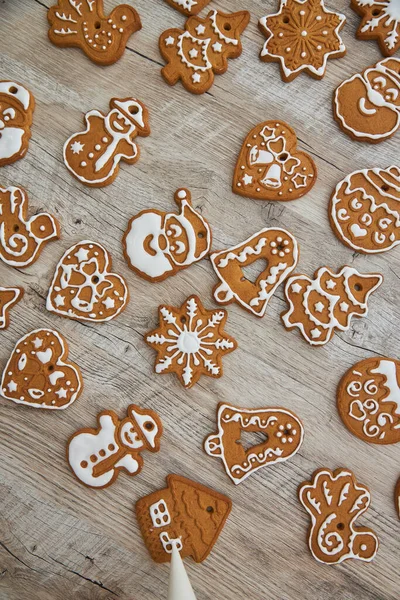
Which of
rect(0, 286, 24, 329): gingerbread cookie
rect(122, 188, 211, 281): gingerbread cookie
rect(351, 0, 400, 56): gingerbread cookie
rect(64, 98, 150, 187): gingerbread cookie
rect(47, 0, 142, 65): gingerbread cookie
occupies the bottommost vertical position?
rect(0, 286, 24, 329): gingerbread cookie

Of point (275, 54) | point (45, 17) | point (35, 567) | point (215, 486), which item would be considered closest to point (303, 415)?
point (215, 486)

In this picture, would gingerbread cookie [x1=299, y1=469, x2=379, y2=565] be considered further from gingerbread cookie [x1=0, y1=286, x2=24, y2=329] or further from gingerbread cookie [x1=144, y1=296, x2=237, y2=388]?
gingerbread cookie [x1=0, y1=286, x2=24, y2=329]

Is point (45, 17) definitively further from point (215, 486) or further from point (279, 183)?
point (215, 486)

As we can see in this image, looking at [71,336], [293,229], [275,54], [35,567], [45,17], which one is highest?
[275,54]

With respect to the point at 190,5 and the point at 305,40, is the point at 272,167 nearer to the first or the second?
the point at 305,40

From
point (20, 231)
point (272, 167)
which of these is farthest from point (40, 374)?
point (272, 167)

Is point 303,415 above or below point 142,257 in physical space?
below

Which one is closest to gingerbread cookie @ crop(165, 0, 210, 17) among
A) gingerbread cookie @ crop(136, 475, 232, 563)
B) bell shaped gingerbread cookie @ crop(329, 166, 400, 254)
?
bell shaped gingerbread cookie @ crop(329, 166, 400, 254)

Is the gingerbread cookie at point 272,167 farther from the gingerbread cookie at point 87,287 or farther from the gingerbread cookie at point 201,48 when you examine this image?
the gingerbread cookie at point 87,287
